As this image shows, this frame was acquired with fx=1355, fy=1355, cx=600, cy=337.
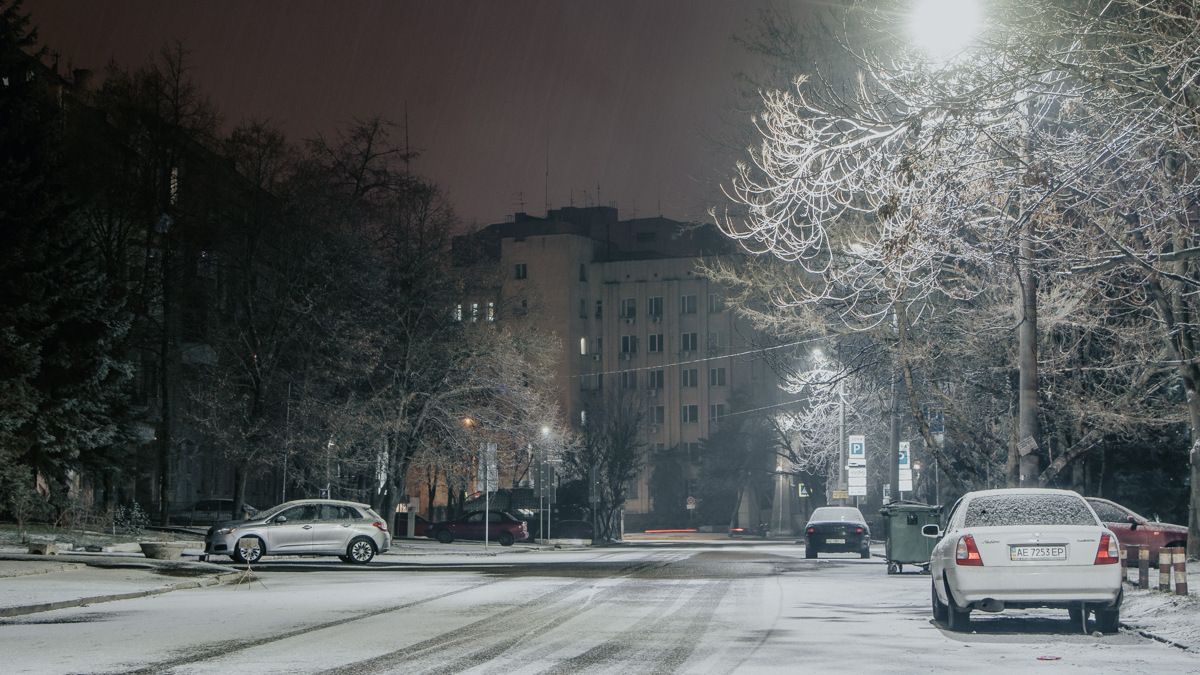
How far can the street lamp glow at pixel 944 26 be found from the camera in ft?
40.6

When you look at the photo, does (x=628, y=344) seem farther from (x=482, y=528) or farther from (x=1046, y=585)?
(x=1046, y=585)

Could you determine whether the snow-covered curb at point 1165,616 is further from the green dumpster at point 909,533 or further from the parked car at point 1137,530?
the parked car at point 1137,530

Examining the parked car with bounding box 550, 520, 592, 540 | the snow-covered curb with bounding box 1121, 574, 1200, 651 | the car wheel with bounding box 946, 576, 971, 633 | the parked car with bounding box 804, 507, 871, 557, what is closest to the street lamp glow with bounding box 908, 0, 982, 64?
the car wheel with bounding box 946, 576, 971, 633

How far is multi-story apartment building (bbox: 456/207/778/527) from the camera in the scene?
113062 mm

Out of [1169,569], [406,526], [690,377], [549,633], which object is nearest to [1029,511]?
[1169,569]

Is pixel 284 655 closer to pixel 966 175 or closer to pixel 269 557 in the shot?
pixel 966 175

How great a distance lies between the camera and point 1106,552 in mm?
14453

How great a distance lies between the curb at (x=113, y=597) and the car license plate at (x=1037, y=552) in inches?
466

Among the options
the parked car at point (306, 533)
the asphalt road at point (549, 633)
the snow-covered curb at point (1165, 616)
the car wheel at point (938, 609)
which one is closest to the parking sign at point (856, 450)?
the parked car at point (306, 533)

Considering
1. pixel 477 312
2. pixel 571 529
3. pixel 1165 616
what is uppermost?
pixel 477 312

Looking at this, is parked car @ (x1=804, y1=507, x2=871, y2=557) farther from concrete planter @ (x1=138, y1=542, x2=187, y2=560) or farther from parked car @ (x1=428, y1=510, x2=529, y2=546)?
parked car @ (x1=428, y1=510, x2=529, y2=546)

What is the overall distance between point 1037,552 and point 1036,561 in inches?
3.8

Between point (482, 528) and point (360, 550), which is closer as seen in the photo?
point (360, 550)

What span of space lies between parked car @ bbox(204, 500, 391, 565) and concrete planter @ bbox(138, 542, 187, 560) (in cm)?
97
